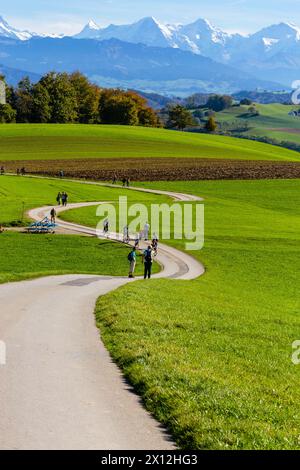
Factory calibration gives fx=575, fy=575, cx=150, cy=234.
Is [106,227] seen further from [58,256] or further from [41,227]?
[58,256]

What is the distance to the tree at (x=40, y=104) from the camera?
552 feet

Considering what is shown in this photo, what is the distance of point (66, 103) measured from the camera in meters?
176

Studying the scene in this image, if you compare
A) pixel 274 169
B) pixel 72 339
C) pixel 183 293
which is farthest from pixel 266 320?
pixel 274 169

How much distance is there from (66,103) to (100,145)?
Result: 4463cm

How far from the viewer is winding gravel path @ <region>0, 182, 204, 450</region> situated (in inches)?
433

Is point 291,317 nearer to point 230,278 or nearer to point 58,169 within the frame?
point 230,278

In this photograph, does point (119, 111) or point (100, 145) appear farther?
point (119, 111)

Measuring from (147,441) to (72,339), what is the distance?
8.26 meters

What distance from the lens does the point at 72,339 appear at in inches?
740

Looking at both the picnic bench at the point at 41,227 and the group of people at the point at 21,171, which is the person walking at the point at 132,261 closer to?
the picnic bench at the point at 41,227

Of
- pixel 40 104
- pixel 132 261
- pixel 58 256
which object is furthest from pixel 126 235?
pixel 40 104

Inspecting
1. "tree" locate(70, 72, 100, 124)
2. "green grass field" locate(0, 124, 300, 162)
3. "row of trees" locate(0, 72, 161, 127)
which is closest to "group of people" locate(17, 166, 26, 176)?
"green grass field" locate(0, 124, 300, 162)

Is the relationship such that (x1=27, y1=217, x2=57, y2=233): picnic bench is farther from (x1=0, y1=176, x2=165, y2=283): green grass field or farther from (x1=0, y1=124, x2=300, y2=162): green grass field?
(x1=0, y1=124, x2=300, y2=162): green grass field

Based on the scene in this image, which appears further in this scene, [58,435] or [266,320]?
[266,320]
